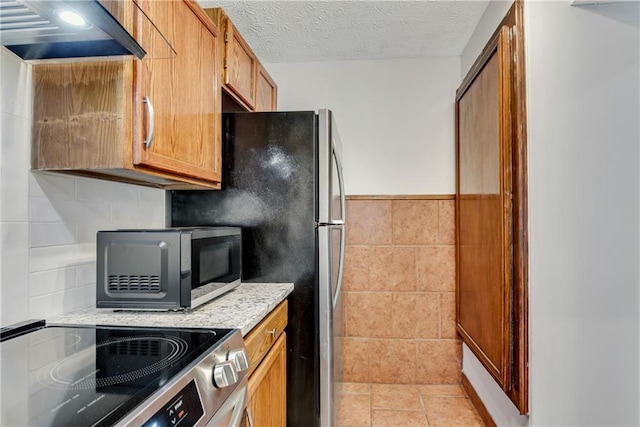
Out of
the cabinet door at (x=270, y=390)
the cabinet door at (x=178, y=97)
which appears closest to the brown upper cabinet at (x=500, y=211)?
the cabinet door at (x=270, y=390)

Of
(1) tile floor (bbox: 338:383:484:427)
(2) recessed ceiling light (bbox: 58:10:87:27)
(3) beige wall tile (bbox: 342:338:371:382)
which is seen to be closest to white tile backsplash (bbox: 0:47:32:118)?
(2) recessed ceiling light (bbox: 58:10:87:27)

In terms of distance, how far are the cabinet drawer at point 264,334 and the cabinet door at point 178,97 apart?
633mm

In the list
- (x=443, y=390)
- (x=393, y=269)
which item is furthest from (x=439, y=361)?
(x=393, y=269)

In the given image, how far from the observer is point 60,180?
4.19 ft

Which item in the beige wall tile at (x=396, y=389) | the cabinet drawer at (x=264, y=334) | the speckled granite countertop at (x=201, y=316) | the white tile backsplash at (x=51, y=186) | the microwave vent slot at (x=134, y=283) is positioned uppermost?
the white tile backsplash at (x=51, y=186)

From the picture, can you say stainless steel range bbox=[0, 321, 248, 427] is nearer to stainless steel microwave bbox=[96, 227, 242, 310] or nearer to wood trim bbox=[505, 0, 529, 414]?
stainless steel microwave bbox=[96, 227, 242, 310]

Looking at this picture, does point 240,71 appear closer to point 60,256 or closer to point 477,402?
point 60,256

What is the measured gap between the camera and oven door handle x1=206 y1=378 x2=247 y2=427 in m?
0.92

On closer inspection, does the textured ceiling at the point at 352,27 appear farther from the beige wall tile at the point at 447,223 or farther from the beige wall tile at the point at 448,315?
the beige wall tile at the point at 448,315

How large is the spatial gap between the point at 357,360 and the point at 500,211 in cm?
157

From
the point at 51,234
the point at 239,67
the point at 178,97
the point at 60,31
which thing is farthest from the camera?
the point at 239,67

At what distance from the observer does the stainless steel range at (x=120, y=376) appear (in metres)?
0.66

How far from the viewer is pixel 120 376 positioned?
2.57 ft

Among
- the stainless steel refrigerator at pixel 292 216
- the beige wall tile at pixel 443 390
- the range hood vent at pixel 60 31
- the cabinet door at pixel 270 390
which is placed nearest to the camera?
the range hood vent at pixel 60 31
